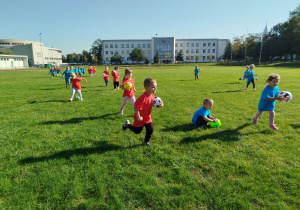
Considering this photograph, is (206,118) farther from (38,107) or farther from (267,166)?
(38,107)

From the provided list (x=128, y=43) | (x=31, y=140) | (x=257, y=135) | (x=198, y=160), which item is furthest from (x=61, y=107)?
(x=128, y=43)

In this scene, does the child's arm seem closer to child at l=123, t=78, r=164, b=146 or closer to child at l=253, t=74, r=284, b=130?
child at l=123, t=78, r=164, b=146

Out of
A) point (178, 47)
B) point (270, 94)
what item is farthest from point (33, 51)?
point (270, 94)

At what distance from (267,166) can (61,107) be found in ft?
29.5

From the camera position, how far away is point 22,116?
766 cm

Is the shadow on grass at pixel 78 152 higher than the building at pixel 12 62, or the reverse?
the building at pixel 12 62

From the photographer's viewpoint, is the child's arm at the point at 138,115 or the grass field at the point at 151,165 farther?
the child's arm at the point at 138,115

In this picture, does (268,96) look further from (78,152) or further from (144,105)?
(78,152)

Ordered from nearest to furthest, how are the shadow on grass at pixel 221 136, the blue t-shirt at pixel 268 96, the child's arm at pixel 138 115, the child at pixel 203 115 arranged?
the child's arm at pixel 138 115
the shadow on grass at pixel 221 136
the blue t-shirt at pixel 268 96
the child at pixel 203 115

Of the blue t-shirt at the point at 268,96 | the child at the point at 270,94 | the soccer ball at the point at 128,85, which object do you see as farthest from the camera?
the soccer ball at the point at 128,85

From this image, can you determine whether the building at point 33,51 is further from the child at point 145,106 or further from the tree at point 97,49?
the child at point 145,106

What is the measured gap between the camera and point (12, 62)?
68062 millimetres

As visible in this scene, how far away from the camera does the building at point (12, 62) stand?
63.0 meters

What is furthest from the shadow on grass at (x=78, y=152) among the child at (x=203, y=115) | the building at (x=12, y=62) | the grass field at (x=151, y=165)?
the building at (x=12, y=62)
